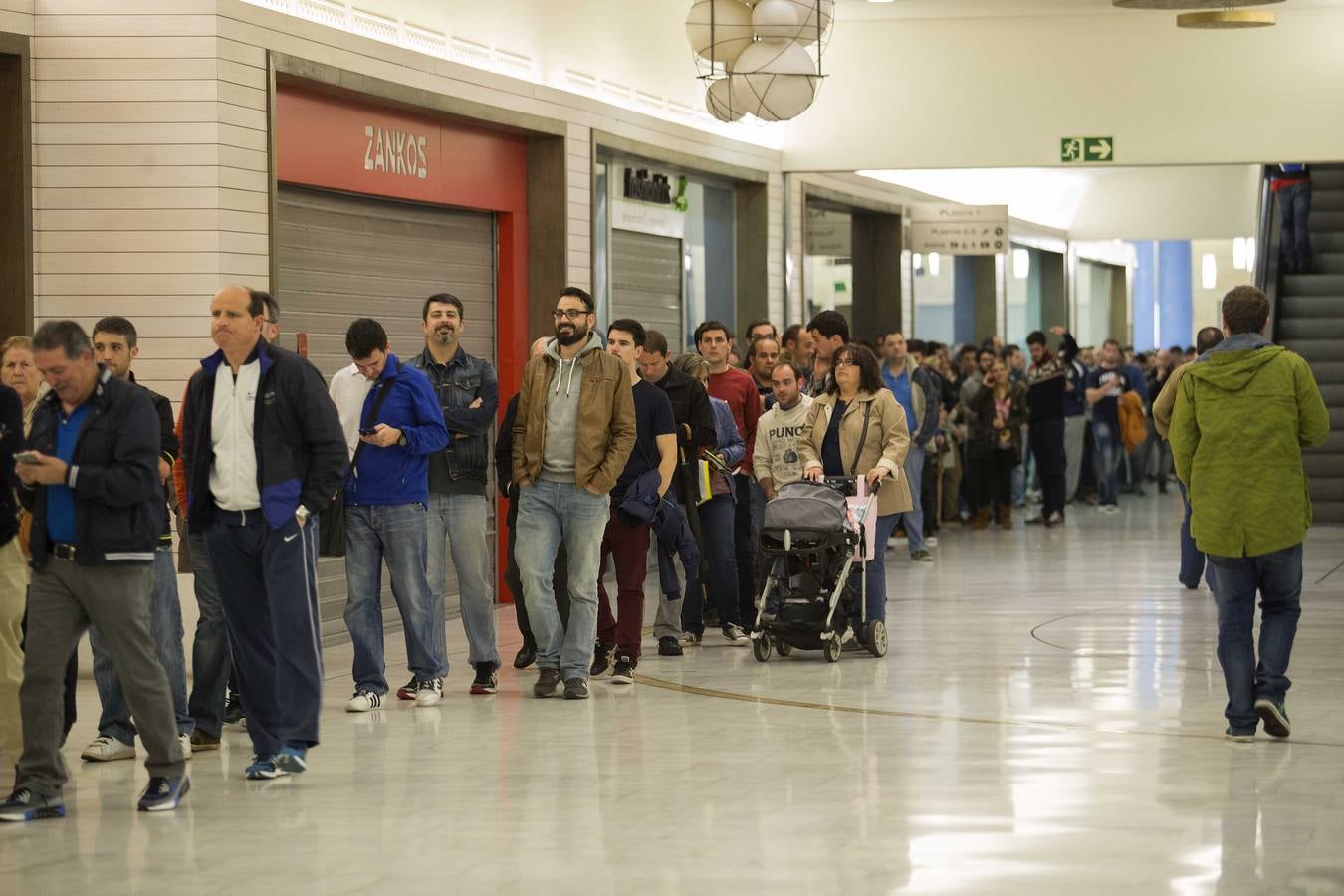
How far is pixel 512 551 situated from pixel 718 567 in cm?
151

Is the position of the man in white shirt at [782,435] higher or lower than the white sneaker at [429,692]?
higher

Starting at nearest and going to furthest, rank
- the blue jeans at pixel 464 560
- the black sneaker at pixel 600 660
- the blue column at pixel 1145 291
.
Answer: the blue jeans at pixel 464 560
the black sneaker at pixel 600 660
the blue column at pixel 1145 291

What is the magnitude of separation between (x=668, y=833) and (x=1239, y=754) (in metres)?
2.31

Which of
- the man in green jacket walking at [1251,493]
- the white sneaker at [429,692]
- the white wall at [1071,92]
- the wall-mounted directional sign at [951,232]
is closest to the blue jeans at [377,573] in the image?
the white sneaker at [429,692]

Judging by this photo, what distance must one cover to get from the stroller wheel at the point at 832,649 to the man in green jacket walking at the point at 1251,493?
2.53 meters

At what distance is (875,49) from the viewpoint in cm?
1634

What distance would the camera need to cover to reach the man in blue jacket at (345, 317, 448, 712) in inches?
319

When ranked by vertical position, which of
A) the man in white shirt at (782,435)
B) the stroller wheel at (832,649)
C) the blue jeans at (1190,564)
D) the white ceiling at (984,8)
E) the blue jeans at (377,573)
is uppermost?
the white ceiling at (984,8)

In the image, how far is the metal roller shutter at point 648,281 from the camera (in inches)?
564

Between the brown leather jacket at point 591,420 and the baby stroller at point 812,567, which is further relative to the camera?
the baby stroller at point 812,567

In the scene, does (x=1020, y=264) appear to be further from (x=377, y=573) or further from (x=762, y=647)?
(x=377, y=573)

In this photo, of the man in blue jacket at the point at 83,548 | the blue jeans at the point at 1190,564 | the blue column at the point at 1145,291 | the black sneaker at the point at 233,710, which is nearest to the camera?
the man in blue jacket at the point at 83,548

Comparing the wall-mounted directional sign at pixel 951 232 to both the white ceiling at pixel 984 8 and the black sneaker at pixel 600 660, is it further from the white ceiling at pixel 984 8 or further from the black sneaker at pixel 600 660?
the black sneaker at pixel 600 660

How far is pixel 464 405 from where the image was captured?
8.59 meters
